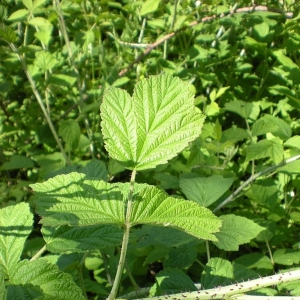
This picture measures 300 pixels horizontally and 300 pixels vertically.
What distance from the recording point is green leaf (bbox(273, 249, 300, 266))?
1271 mm

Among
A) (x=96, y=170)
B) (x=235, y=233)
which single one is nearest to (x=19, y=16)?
(x=96, y=170)

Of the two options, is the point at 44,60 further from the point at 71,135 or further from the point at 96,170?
the point at 96,170

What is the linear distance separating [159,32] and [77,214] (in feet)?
5.75

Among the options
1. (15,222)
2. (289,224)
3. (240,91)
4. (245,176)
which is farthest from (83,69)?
(15,222)

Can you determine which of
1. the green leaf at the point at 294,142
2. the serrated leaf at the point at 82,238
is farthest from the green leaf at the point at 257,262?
the serrated leaf at the point at 82,238

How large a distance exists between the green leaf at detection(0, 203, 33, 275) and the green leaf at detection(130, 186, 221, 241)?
34 cm

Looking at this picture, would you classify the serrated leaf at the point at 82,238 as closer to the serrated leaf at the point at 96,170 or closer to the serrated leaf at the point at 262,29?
the serrated leaf at the point at 96,170

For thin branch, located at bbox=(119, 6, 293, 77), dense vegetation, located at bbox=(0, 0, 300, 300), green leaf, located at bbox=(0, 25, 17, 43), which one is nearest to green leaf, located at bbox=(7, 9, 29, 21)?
dense vegetation, located at bbox=(0, 0, 300, 300)

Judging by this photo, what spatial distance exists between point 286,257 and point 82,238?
759mm

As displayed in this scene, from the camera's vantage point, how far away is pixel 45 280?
74 cm

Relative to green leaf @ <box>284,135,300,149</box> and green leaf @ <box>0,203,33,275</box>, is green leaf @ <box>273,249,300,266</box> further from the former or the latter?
green leaf @ <box>0,203,33,275</box>

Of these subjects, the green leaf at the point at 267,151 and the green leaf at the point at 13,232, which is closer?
the green leaf at the point at 13,232

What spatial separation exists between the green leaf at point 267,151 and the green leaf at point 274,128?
0.06 metres

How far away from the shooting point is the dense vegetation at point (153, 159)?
0.66 m
